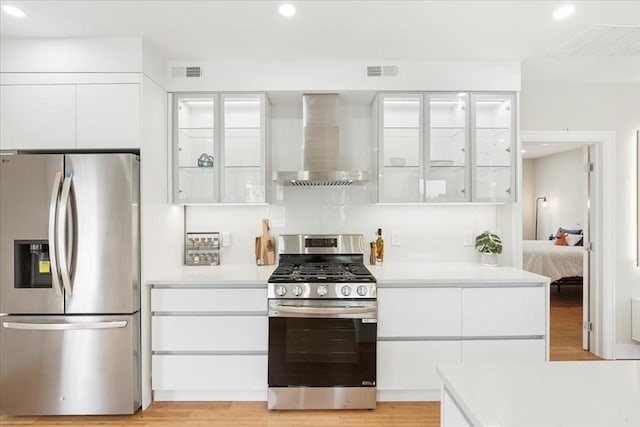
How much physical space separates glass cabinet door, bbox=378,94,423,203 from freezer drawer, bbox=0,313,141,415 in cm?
220

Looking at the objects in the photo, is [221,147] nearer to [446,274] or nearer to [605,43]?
[446,274]

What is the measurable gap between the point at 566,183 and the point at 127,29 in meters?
8.42

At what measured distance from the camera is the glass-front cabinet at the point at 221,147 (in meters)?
3.17

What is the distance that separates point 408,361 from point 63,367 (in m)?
2.35

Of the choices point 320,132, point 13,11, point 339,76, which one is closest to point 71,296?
point 13,11

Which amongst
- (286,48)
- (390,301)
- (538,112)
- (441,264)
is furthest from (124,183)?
(538,112)

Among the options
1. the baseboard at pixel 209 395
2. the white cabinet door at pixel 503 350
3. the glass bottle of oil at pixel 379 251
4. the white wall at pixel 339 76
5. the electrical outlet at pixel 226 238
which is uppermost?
the white wall at pixel 339 76

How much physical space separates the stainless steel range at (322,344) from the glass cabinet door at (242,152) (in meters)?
0.88

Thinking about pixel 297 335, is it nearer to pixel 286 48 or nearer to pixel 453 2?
pixel 286 48

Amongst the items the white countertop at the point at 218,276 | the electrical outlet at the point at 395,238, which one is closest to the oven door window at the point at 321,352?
Answer: the white countertop at the point at 218,276

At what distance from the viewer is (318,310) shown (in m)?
2.65

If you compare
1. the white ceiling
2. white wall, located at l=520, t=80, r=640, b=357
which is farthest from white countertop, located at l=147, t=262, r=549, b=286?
the white ceiling

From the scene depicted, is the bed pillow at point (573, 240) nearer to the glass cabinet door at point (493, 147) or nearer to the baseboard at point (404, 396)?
the glass cabinet door at point (493, 147)

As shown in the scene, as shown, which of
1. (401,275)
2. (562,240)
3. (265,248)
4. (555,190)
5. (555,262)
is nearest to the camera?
(401,275)
